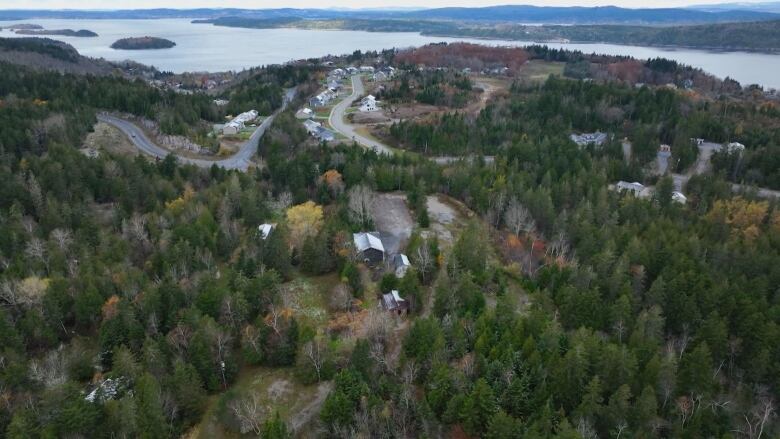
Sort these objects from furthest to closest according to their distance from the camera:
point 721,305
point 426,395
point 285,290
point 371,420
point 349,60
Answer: point 349,60 → point 285,290 → point 721,305 → point 426,395 → point 371,420

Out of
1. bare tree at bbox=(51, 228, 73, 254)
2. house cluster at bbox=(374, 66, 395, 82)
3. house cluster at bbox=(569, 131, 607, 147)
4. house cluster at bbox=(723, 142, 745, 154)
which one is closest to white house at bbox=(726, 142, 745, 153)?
house cluster at bbox=(723, 142, 745, 154)

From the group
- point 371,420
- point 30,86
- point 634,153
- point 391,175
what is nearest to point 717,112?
point 634,153

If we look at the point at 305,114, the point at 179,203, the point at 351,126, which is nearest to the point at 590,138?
the point at 351,126

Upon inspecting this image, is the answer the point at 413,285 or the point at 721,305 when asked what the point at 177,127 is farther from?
the point at 721,305

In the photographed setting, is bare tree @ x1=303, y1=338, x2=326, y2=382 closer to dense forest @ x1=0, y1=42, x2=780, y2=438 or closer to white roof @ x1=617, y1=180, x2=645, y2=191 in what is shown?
dense forest @ x1=0, y1=42, x2=780, y2=438

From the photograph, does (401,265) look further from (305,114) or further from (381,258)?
(305,114)

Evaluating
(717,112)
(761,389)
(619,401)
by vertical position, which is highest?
(717,112)

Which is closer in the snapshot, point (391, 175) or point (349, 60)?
point (391, 175)
